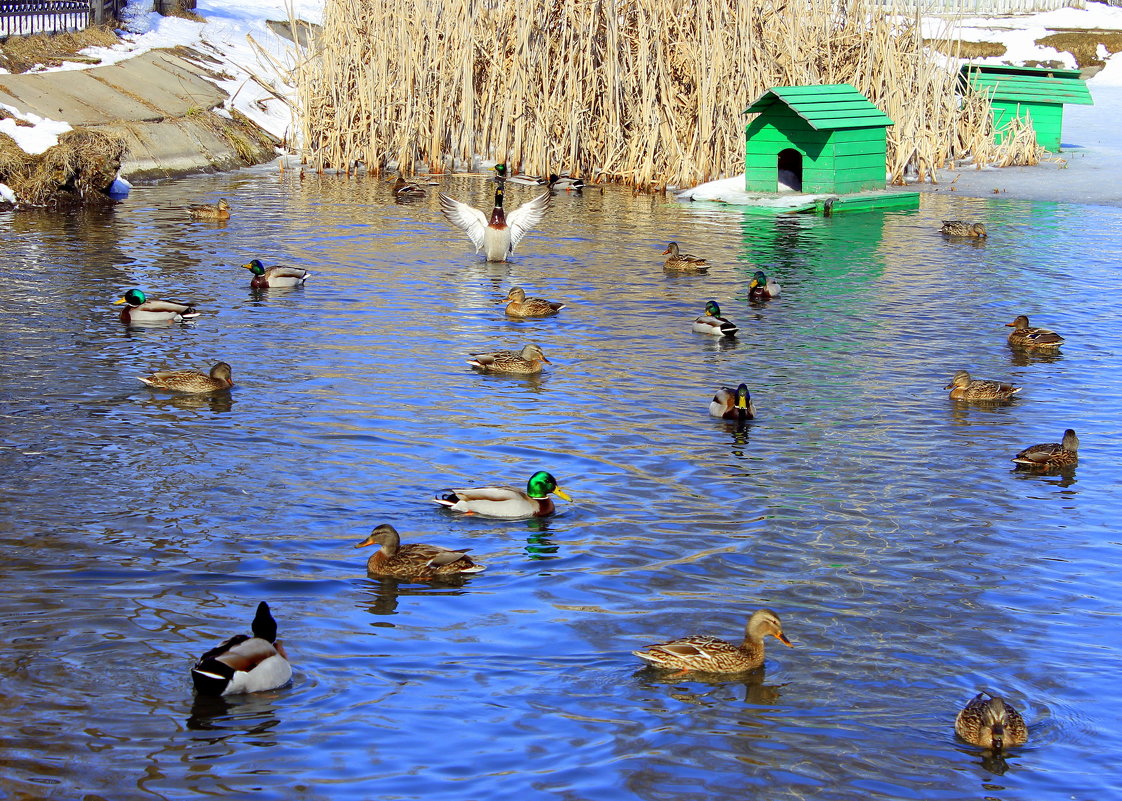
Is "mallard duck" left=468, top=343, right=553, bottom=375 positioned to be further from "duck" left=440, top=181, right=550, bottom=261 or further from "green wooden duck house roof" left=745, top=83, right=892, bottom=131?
"green wooden duck house roof" left=745, top=83, right=892, bottom=131

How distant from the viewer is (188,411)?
1334 centimetres

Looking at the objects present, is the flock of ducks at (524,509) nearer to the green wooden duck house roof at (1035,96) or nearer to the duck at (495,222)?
the duck at (495,222)

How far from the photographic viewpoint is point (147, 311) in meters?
16.8

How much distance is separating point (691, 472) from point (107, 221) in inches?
646

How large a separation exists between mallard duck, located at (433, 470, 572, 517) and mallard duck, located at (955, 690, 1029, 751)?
4.09 meters

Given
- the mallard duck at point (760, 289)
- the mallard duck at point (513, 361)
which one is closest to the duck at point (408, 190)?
the mallard duck at point (760, 289)

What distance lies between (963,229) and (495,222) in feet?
28.1

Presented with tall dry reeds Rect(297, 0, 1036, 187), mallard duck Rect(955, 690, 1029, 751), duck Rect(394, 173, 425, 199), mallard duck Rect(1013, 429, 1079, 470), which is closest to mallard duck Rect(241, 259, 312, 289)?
duck Rect(394, 173, 425, 199)

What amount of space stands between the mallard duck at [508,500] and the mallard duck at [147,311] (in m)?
7.61

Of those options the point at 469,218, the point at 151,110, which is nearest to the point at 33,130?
the point at 151,110

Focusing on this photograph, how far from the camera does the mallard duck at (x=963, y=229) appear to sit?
23.7 m

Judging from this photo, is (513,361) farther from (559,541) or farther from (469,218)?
(469,218)

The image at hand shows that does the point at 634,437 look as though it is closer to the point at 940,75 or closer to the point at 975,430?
the point at 975,430

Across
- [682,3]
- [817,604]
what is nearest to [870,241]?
[682,3]
